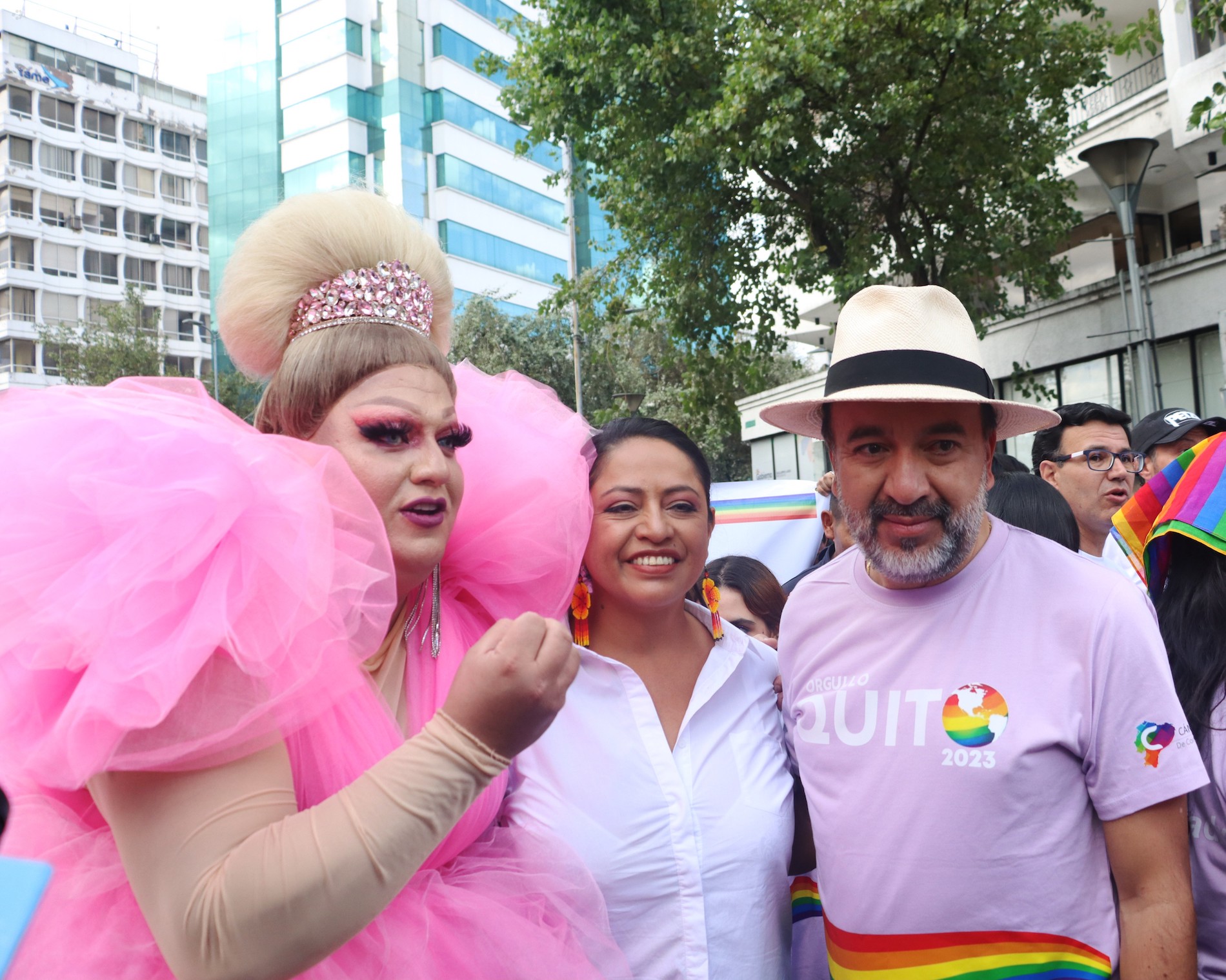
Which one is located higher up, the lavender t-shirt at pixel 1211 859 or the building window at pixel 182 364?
the building window at pixel 182 364

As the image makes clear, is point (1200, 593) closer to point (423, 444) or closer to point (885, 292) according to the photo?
point (885, 292)

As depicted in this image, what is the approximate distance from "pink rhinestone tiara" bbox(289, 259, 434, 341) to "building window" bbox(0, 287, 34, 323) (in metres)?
56.4

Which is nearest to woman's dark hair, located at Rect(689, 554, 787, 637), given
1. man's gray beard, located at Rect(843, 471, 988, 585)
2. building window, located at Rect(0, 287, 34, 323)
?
man's gray beard, located at Rect(843, 471, 988, 585)

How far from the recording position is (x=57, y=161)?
5303cm

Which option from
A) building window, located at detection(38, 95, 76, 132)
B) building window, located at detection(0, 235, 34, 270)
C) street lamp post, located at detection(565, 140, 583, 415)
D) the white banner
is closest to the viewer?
the white banner

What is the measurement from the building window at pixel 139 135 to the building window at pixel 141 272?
656cm

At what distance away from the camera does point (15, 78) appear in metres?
51.5

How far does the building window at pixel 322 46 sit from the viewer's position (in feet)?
155

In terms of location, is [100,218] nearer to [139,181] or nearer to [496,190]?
[139,181]

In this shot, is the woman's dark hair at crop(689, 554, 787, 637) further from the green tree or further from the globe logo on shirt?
the green tree

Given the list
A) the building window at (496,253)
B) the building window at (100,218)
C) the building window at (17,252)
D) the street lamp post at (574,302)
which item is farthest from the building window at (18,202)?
the street lamp post at (574,302)

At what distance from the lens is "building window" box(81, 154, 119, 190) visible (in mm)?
54219

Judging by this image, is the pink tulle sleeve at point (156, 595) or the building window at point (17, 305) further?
the building window at point (17, 305)

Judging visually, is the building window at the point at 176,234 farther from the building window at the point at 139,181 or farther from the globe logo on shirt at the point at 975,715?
the globe logo on shirt at the point at 975,715
